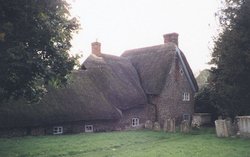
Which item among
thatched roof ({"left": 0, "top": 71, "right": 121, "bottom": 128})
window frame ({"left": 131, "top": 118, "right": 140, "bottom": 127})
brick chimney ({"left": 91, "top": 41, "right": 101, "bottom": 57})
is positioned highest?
brick chimney ({"left": 91, "top": 41, "right": 101, "bottom": 57})

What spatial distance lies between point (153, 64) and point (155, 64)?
351 mm

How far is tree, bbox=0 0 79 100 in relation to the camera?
13.1m

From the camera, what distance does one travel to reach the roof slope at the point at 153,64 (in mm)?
33375

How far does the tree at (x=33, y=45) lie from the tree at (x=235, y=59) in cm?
1378

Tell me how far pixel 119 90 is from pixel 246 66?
12073 mm

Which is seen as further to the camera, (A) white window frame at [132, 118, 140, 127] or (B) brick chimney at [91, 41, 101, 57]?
(B) brick chimney at [91, 41, 101, 57]

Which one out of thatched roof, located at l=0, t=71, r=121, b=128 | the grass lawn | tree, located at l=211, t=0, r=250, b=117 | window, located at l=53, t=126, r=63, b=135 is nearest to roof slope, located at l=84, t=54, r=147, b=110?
thatched roof, located at l=0, t=71, r=121, b=128

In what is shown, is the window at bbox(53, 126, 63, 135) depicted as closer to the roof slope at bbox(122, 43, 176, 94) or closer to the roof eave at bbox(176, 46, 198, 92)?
the roof slope at bbox(122, 43, 176, 94)

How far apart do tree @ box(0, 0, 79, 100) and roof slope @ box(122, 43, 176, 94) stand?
17.8m

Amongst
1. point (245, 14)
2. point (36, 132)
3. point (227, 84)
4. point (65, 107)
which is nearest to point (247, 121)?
point (227, 84)

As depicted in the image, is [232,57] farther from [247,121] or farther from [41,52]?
[41,52]

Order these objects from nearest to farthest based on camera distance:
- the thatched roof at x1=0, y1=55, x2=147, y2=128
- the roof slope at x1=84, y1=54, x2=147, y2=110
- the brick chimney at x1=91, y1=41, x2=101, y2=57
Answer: the thatched roof at x1=0, y1=55, x2=147, y2=128, the roof slope at x1=84, y1=54, x2=147, y2=110, the brick chimney at x1=91, y1=41, x2=101, y2=57

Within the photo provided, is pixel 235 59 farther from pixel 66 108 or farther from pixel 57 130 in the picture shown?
pixel 57 130

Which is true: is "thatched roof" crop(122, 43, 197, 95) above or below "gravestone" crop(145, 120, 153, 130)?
above
